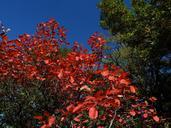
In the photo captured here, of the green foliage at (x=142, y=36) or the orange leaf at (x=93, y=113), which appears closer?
the orange leaf at (x=93, y=113)

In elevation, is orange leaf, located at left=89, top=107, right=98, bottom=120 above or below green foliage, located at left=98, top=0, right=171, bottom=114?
below

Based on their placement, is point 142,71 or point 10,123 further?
point 142,71

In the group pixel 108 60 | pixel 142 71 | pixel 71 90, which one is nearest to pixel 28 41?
pixel 71 90

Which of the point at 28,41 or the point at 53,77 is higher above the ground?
the point at 28,41

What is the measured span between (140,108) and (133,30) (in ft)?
43.0

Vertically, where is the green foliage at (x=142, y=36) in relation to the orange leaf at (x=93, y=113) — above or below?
above

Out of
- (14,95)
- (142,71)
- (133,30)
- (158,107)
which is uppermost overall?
(133,30)

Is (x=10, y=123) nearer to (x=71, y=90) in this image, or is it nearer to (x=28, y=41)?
(x=71, y=90)

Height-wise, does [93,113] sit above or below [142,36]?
below

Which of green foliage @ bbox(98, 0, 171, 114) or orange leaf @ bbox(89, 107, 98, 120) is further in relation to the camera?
green foliage @ bbox(98, 0, 171, 114)

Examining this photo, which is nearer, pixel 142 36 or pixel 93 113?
pixel 93 113

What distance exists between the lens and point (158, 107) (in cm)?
2039

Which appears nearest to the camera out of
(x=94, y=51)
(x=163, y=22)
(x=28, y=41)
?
(x=28, y=41)

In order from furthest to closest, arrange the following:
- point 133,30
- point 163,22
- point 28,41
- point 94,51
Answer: point 133,30
point 163,22
point 94,51
point 28,41
